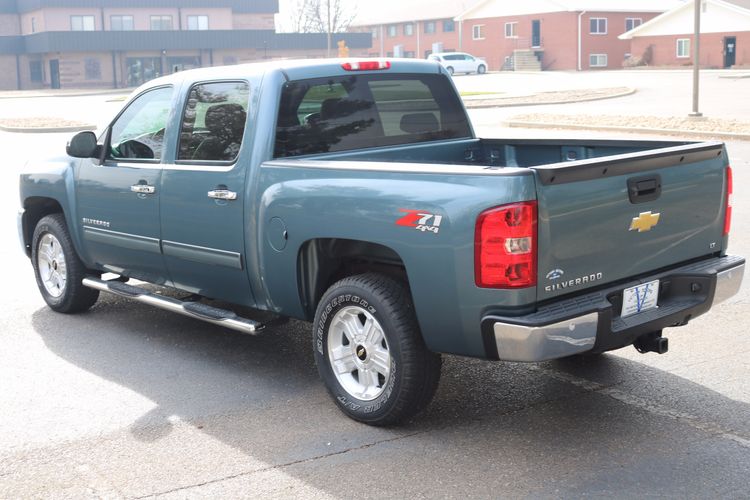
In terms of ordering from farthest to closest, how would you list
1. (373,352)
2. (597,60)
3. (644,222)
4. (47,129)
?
(597,60) < (47,129) < (373,352) < (644,222)

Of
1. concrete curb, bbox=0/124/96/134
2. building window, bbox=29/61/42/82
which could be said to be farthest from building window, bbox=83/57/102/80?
concrete curb, bbox=0/124/96/134

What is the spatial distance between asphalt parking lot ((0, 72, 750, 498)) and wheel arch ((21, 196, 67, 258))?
0.99 meters

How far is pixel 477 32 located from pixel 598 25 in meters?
12.4

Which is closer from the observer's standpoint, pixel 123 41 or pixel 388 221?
pixel 388 221

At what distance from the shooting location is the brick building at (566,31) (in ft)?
252

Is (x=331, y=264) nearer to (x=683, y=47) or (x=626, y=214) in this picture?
(x=626, y=214)

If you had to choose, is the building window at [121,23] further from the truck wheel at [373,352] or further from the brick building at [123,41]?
the truck wheel at [373,352]

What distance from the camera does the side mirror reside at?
22.4ft

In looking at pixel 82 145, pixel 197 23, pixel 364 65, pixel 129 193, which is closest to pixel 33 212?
pixel 82 145

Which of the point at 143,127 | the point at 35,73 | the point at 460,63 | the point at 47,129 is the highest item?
the point at 35,73

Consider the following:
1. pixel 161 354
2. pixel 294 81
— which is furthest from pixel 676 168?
pixel 161 354

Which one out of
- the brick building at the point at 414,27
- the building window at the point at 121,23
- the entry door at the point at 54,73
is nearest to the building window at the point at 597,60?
the brick building at the point at 414,27

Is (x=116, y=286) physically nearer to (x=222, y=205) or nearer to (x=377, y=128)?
(x=222, y=205)

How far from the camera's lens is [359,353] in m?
5.22
